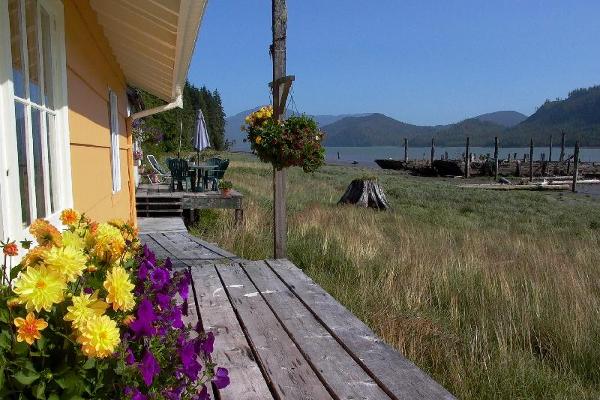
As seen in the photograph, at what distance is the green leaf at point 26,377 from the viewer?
1.25 meters

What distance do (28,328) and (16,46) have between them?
1576mm

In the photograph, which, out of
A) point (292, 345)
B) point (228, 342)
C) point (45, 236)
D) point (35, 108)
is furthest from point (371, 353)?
point (35, 108)

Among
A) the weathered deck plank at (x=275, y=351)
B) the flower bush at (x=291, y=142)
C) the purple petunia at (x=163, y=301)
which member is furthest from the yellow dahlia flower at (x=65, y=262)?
the flower bush at (x=291, y=142)

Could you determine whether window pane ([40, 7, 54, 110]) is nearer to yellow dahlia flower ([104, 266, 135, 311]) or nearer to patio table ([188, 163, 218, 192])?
→ yellow dahlia flower ([104, 266, 135, 311])

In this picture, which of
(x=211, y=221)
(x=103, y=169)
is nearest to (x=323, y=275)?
(x=103, y=169)

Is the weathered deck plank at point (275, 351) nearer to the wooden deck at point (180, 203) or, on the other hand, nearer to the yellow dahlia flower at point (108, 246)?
the yellow dahlia flower at point (108, 246)

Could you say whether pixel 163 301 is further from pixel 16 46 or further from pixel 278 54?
pixel 278 54

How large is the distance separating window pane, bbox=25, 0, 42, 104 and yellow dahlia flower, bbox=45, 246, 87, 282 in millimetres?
1479

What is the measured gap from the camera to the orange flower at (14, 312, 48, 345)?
1.23m

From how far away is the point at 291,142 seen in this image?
4.59m

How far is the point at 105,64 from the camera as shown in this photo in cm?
548

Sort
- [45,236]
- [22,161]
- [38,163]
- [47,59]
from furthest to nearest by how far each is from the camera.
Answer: [47,59]
[38,163]
[22,161]
[45,236]

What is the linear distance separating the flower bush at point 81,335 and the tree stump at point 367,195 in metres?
13.1

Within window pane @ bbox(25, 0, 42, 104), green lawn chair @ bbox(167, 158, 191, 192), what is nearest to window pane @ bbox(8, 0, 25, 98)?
window pane @ bbox(25, 0, 42, 104)
